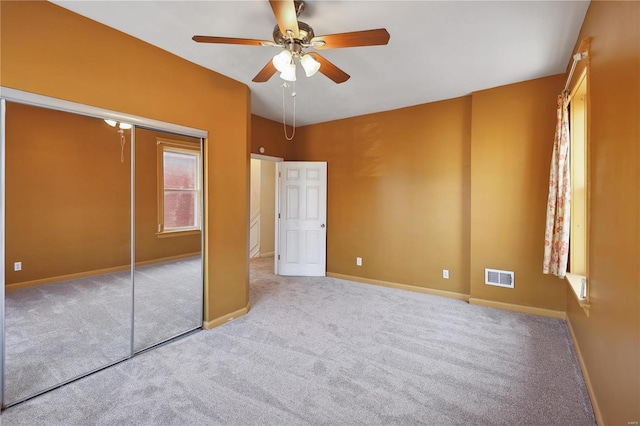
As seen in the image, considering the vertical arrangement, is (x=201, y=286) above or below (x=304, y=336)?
above

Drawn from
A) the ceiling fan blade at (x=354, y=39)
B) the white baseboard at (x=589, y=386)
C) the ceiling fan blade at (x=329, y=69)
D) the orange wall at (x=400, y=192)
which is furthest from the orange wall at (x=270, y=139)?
the white baseboard at (x=589, y=386)

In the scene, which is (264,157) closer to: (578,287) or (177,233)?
(177,233)

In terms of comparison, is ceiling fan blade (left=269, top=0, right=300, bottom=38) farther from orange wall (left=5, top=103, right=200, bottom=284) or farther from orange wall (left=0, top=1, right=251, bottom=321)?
orange wall (left=5, top=103, right=200, bottom=284)

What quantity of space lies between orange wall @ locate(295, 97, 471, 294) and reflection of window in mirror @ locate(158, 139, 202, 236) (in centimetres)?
260

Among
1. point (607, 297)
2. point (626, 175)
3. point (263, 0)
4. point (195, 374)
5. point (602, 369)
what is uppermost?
point (263, 0)

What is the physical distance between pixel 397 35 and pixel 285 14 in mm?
1131

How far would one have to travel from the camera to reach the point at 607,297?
164cm

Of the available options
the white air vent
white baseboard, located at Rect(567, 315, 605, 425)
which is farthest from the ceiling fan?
the white air vent

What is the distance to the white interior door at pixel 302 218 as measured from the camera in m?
5.03

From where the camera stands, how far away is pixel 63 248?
2.30 m

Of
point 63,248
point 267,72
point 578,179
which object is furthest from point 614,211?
point 63,248

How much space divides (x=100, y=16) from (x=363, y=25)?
1.96 metres

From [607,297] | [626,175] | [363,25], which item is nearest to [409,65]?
[363,25]

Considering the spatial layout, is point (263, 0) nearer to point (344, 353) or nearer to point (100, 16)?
point (100, 16)
